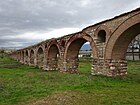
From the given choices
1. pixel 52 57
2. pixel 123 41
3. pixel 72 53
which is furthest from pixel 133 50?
pixel 123 41

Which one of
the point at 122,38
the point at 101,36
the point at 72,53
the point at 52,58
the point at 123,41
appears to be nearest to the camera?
the point at 122,38

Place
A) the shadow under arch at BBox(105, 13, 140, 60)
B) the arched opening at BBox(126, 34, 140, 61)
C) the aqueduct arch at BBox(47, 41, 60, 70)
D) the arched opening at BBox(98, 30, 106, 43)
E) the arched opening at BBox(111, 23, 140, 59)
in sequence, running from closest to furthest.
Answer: the shadow under arch at BBox(105, 13, 140, 60)
the arched opening at BBox(111, 23, 140, 59)
the arched opening at BBox(98, 30, 106, 43)
the aqueduct arch at BBox(47, 41, 60, 70)
the arched opening at BBox(126, 34, 140, 61)

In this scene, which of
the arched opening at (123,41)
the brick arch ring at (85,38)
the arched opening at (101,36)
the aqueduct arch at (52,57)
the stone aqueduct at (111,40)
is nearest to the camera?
the stone aqueduct at (111,40)

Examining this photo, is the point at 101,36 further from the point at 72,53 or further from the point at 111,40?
the point at 72,53

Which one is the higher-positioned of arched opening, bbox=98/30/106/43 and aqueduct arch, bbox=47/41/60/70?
arched opening, bbox=98/30/106/43

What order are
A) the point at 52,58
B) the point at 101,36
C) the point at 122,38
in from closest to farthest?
the point at 122,38
the point at 101,36
the point at 52,58

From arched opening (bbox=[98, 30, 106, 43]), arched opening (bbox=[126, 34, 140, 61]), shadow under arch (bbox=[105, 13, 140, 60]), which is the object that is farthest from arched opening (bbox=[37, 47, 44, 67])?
arched opening (bbox=[126, 34, 140, 61])

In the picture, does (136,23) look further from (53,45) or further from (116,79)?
(53,45)

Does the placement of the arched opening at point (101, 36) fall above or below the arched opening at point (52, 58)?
above

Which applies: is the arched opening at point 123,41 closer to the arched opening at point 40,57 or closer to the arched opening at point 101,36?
the arched opening at point 101,36

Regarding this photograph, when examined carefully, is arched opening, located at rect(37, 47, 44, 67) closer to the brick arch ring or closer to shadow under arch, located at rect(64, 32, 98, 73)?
shadow under arch, located at rect(64, 32, 98, 73)

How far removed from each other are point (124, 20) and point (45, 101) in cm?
685

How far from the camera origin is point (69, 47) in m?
19.7

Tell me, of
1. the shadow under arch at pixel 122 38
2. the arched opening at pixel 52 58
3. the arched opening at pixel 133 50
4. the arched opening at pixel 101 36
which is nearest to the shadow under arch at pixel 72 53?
the arched opening at pixel 101 36
